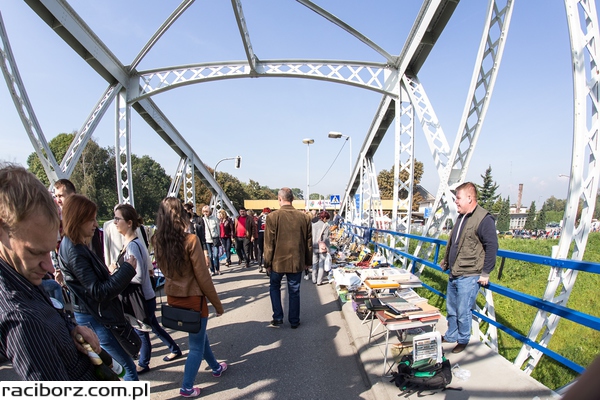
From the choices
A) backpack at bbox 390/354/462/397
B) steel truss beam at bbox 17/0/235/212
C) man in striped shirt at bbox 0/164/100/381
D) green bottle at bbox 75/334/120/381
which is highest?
steel truss beam at bbox 17/0/235/212

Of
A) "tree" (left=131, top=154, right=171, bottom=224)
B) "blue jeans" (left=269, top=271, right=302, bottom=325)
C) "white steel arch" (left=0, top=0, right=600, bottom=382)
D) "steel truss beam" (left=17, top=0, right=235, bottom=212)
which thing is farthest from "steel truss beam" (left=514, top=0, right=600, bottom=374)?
"tree" (left=131, top=154, right=171, bottom=224)

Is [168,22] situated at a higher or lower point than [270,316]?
higher

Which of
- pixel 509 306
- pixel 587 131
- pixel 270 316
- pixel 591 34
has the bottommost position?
pixel 509 306

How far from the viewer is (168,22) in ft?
22.6

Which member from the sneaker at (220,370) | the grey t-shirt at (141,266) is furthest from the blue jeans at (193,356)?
the grey t-shirt at (141,266)

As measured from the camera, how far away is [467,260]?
3.33m

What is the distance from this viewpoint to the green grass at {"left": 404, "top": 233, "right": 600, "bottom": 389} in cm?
390

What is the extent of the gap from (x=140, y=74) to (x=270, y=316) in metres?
7.03

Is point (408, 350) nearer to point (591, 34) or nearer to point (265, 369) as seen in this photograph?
point (265, 369)

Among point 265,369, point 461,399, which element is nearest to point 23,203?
point 265,369

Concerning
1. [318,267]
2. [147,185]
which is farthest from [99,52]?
[147,185]

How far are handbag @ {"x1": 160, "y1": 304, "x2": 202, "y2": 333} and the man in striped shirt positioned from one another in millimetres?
1391

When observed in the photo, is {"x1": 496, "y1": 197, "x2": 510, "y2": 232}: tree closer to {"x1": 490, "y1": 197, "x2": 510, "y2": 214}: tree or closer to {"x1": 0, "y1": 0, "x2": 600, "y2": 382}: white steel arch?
{"x1": 490, "y1": 197, "x2": 510, "y2": 214}: tree

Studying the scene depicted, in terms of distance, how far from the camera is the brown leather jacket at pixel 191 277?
8.83 ft
